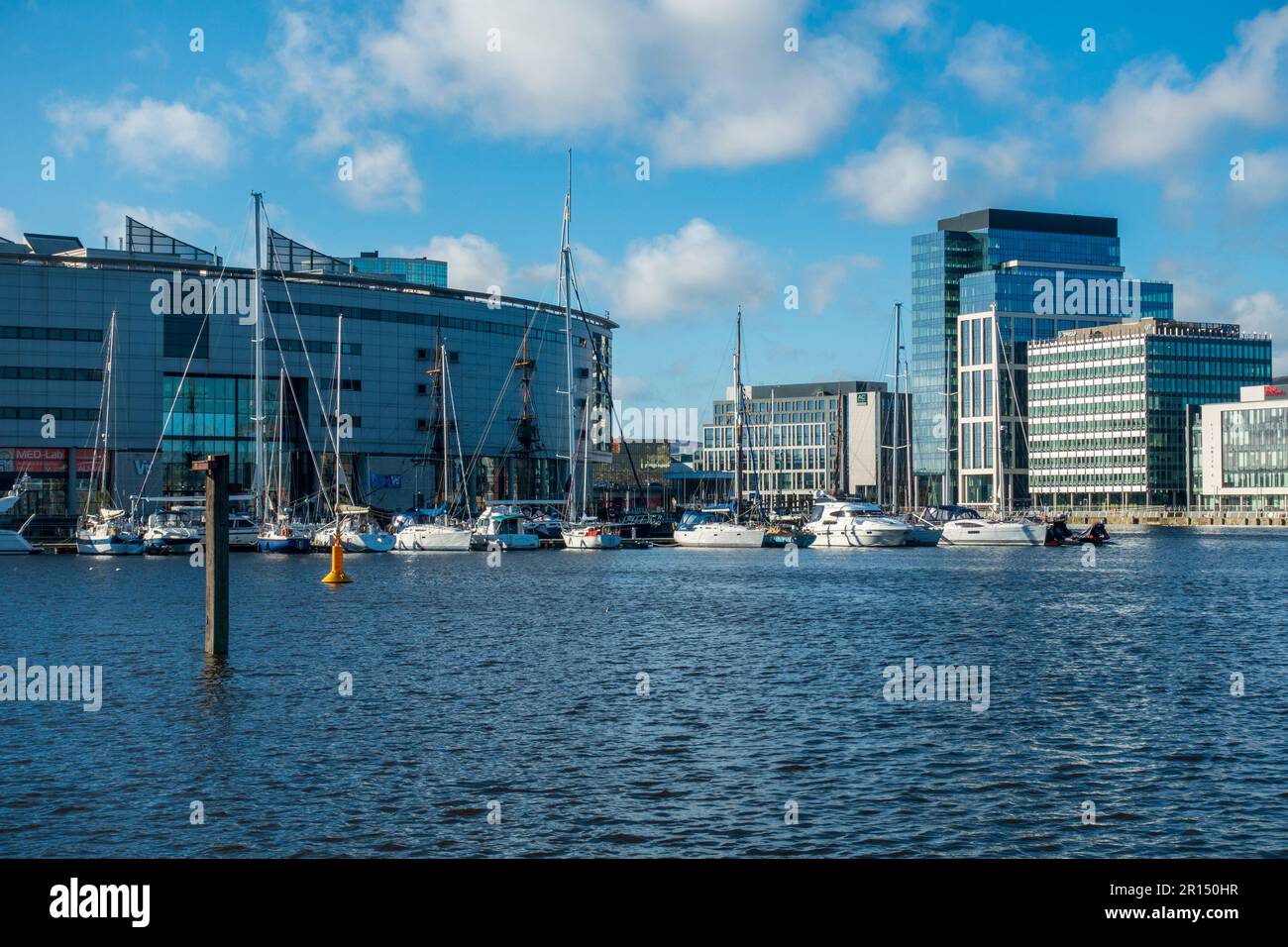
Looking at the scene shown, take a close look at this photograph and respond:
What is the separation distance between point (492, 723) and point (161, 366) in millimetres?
124860

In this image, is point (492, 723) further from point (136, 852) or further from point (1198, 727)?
point (1198, 727)

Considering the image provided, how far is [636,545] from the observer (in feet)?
453

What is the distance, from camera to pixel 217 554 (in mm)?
38844

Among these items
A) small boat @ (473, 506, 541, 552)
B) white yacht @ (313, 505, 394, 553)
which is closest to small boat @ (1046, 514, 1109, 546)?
small boat @ (473, 506, 541, 552)

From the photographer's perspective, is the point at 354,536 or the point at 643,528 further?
the point at 643,528

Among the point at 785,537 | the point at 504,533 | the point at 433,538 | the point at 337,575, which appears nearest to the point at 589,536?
the point at 504,533

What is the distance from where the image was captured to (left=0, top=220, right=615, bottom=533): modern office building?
5384 inches

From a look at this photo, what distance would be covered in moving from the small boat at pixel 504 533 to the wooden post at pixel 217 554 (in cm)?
7832

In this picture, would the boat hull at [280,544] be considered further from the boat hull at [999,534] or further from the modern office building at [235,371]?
the boat hull at [999,534]

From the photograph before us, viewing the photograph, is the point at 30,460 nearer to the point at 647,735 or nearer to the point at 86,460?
the point at 86,460

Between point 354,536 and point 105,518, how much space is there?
22.7 m

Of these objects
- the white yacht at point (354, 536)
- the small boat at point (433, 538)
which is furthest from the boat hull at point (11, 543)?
the small boat at point (433, 538)

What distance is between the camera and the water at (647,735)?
2042 centimetres
